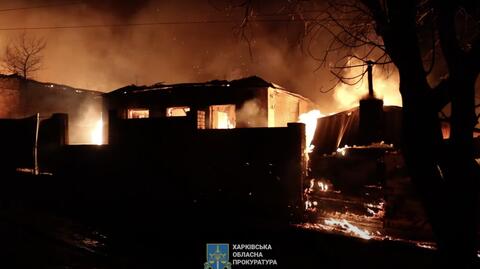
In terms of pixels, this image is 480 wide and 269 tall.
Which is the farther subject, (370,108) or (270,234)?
(370,108)

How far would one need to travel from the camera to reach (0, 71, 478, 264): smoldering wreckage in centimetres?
941

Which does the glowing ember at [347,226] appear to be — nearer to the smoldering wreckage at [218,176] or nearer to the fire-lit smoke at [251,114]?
the smoldering wreckage at [218,176]

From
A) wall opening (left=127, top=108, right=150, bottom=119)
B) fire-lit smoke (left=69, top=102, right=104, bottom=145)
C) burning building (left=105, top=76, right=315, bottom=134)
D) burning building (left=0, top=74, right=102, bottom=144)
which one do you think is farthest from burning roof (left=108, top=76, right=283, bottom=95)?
burning building (left=0, top=74, right=102, bottom=144)

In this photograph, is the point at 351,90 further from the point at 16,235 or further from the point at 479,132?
the point at 16,235

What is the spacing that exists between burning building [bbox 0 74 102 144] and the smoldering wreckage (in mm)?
10188

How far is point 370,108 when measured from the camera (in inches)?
484

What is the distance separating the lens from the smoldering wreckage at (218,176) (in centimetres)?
941

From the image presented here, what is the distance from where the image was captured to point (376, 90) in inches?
888

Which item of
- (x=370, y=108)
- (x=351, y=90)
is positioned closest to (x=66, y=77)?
(x=351, y=90)

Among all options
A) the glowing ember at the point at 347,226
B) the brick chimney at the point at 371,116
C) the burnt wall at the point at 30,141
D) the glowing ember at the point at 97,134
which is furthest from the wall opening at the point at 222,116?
the glowing ember at the point at 347,226

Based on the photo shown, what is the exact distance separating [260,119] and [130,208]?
28.6ft

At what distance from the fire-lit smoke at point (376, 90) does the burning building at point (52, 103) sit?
59.2 feet

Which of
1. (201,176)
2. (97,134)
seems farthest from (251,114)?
(97,134)

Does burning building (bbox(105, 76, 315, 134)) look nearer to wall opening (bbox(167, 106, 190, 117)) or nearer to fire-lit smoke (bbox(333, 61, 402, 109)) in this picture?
wall opening (bbox(167, 106, 190, 117))
